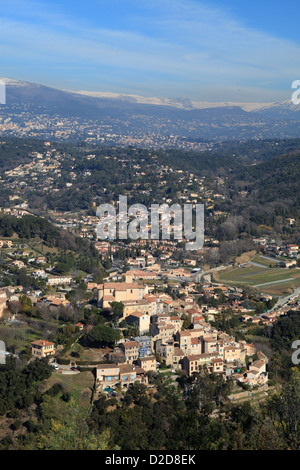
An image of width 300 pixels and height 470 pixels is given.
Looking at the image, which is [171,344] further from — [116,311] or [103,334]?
[116,311]

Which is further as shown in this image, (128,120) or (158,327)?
(128,120)

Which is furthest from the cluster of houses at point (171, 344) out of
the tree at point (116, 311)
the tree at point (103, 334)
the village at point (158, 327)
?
the tree at point (103, 334)

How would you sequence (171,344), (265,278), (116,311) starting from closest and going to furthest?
(171,344) < (116,311) < (265,278)

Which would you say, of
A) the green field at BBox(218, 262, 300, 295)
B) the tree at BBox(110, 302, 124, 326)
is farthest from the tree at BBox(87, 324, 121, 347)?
the green field at BBox(218, 262, 300, 295)

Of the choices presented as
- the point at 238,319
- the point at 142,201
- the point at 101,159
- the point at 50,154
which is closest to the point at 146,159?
the point at 101,159

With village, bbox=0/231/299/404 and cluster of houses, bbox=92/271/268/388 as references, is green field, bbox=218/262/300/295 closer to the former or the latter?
village, bbox=0/231/299/404

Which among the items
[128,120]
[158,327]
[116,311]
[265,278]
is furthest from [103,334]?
[128,120]

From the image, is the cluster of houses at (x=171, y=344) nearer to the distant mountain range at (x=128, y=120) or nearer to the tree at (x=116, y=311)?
the tree at (x=116, y=311)
